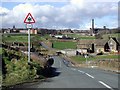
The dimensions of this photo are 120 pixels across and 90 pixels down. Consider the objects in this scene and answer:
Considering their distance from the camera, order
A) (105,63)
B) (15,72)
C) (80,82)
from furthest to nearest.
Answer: (105,63), (15,72), (80,82)

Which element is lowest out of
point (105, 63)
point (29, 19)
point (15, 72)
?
point (105, 63)

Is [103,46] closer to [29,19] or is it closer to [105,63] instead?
[105,63]

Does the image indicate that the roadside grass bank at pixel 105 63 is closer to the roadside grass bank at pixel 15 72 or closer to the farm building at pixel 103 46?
the roadside grass bank at pixel 15 72

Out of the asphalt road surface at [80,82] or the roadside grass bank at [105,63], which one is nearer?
the asphalt road surface at [80,82]

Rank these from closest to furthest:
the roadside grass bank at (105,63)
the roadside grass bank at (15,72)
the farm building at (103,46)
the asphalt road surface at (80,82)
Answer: the asphalt road surface at (80,82) < the roadside grass bank at (15,72) < the roadside grass bank at (105,63) < the farm building at (103,46)

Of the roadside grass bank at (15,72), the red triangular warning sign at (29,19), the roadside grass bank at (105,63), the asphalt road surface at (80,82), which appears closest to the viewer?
the asphalt road surface at (80,82)

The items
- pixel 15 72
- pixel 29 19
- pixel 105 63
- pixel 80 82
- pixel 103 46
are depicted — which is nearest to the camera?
pixel 80 82

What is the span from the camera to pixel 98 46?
15400 cm

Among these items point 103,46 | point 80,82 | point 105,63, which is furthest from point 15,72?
point 103,46

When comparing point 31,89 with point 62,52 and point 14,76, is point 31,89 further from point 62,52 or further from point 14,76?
point 62,52

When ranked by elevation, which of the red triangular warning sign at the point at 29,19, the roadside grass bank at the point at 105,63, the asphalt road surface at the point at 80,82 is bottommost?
the roadside grass bank at the point at 105,63

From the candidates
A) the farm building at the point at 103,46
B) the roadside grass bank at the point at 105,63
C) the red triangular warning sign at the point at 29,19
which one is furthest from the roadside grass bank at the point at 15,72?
the farm building at the point at 103,46

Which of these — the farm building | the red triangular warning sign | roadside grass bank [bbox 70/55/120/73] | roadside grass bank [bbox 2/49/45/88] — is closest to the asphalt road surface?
roadside grass bank [bbox 2/49/45/88]

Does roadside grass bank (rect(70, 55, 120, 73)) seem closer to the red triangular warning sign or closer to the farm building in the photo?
the red triangular warning sign
